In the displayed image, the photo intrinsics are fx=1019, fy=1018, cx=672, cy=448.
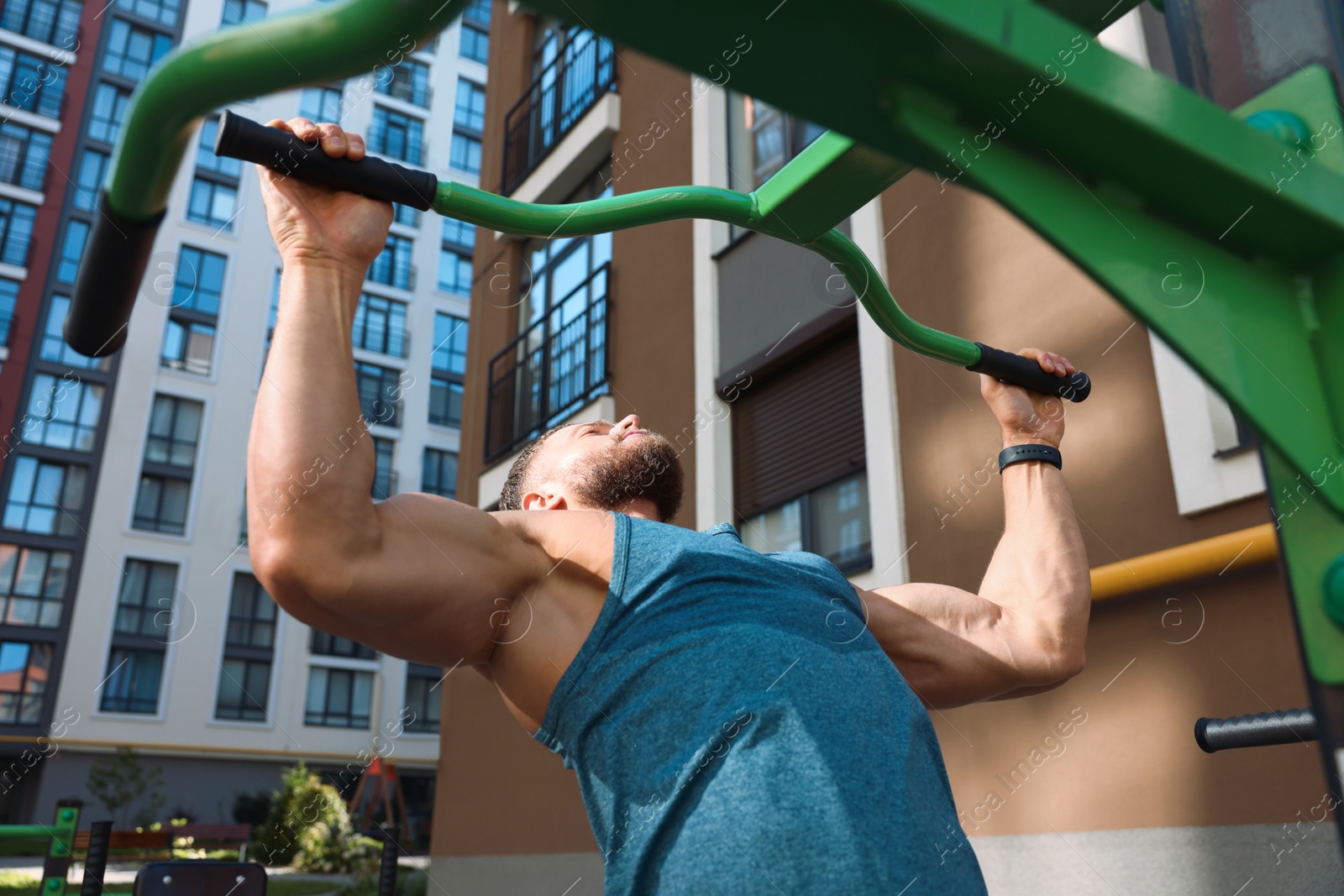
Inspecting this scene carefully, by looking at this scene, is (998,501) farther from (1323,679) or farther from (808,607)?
(1323,679)

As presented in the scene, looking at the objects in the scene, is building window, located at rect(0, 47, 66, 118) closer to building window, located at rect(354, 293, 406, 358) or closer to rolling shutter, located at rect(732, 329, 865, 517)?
building window, located at rect(354, 293, 406, 358)

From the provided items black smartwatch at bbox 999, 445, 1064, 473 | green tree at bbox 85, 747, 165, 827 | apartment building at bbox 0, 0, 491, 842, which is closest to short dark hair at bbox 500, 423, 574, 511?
black smartwatch at bbox 999, 445, 1064, 473

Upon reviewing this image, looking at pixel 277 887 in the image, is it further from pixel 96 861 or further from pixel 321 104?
pixel 321 104

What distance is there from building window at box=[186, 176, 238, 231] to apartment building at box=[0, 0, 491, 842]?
0.05 m

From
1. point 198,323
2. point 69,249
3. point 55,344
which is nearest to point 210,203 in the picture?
point 198,323

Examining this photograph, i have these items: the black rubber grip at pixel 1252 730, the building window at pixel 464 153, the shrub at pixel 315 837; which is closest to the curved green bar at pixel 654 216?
the black rubber grip at pixel 1252 730

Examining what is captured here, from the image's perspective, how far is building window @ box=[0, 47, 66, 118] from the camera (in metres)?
25.0

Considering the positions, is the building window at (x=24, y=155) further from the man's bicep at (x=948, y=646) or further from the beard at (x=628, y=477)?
the man's bicep at (x=948, y=646)

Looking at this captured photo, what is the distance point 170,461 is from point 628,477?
2544 cm

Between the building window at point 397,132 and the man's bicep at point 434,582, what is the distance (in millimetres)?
28132

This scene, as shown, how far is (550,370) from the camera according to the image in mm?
7242

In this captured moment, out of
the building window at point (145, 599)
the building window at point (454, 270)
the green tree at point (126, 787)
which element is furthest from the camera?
the building window at point (454, 270)

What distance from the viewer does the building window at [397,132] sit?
27.4 metres

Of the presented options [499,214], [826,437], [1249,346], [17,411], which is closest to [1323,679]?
[1249,346]
